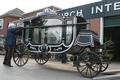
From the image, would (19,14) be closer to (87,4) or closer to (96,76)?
(87,4)

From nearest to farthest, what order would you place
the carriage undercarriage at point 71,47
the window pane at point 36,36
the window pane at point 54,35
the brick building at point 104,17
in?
the carriage undercarriage at point 71,47
the window pane at point 54,35
the window pane at point 36,36
the brick building at point 104,17

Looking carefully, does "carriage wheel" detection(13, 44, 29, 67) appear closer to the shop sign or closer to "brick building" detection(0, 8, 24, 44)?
the shop sign

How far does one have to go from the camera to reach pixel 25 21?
1503 centimetres

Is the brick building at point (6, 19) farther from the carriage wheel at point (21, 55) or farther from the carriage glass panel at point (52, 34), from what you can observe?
the carriage glass panel at point (52, 34)

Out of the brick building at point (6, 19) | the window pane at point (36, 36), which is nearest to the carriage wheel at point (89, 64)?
the window pane at point (36, 36)

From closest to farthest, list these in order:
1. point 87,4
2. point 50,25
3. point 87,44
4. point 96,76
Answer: point 96,76
point 87,44
point 50,25
point 87,4

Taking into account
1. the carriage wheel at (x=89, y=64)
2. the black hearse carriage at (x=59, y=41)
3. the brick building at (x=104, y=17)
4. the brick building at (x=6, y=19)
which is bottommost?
the carriage wheel at (x=89, y=64)

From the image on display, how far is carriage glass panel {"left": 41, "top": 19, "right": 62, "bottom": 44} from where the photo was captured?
13.5 meters

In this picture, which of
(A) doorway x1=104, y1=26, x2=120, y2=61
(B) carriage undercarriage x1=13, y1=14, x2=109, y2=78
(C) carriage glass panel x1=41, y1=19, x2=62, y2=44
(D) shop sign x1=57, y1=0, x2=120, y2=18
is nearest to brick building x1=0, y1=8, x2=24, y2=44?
(D) shop sign x1=57, y1=0, x2=120, y2=18

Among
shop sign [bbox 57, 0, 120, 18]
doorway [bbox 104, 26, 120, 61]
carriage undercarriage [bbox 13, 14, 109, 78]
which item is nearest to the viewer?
carriage undercarriage [bbox 13, 14, 109, 78]

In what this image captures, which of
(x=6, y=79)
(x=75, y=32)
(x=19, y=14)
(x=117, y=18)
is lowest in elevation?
(x=6, y=79)

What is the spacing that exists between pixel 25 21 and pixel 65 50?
9.96 feet

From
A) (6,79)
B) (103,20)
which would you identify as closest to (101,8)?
(103,20)

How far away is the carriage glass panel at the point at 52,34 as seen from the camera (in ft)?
44.1
